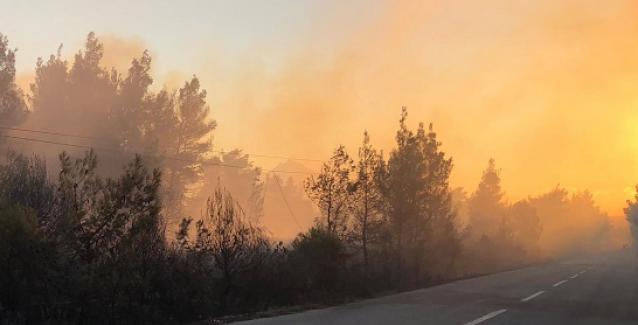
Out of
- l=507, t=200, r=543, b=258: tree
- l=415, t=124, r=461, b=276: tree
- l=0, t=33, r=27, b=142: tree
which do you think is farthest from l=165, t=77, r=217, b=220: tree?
l=507, t=200, r=543, b=258: tree

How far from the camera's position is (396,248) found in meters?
29.4

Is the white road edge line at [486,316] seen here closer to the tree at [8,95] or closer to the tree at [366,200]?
the tree at [366,200]

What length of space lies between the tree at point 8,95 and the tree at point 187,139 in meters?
14.6

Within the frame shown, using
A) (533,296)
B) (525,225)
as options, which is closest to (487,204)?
(525,225)

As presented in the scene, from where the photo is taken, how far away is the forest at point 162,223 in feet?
36.3

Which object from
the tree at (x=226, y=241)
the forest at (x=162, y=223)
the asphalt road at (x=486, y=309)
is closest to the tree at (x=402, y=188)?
the forest at (x=162, y=223)

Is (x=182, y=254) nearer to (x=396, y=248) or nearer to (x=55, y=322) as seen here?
(x=55, y=322)

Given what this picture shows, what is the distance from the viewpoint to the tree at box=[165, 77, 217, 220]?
154ft

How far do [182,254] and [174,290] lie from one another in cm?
155

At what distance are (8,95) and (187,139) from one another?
58.3 ft

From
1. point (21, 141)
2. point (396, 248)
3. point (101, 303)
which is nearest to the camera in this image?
point (101, 303)

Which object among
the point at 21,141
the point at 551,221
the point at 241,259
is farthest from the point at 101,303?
the point at 551,221

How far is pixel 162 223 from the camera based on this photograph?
47.8 ft

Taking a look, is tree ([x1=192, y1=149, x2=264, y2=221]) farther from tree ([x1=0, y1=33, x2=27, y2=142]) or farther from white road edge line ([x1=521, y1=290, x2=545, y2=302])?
white road edge line ([x1=521, y1=290, x2=545, y2=302])
